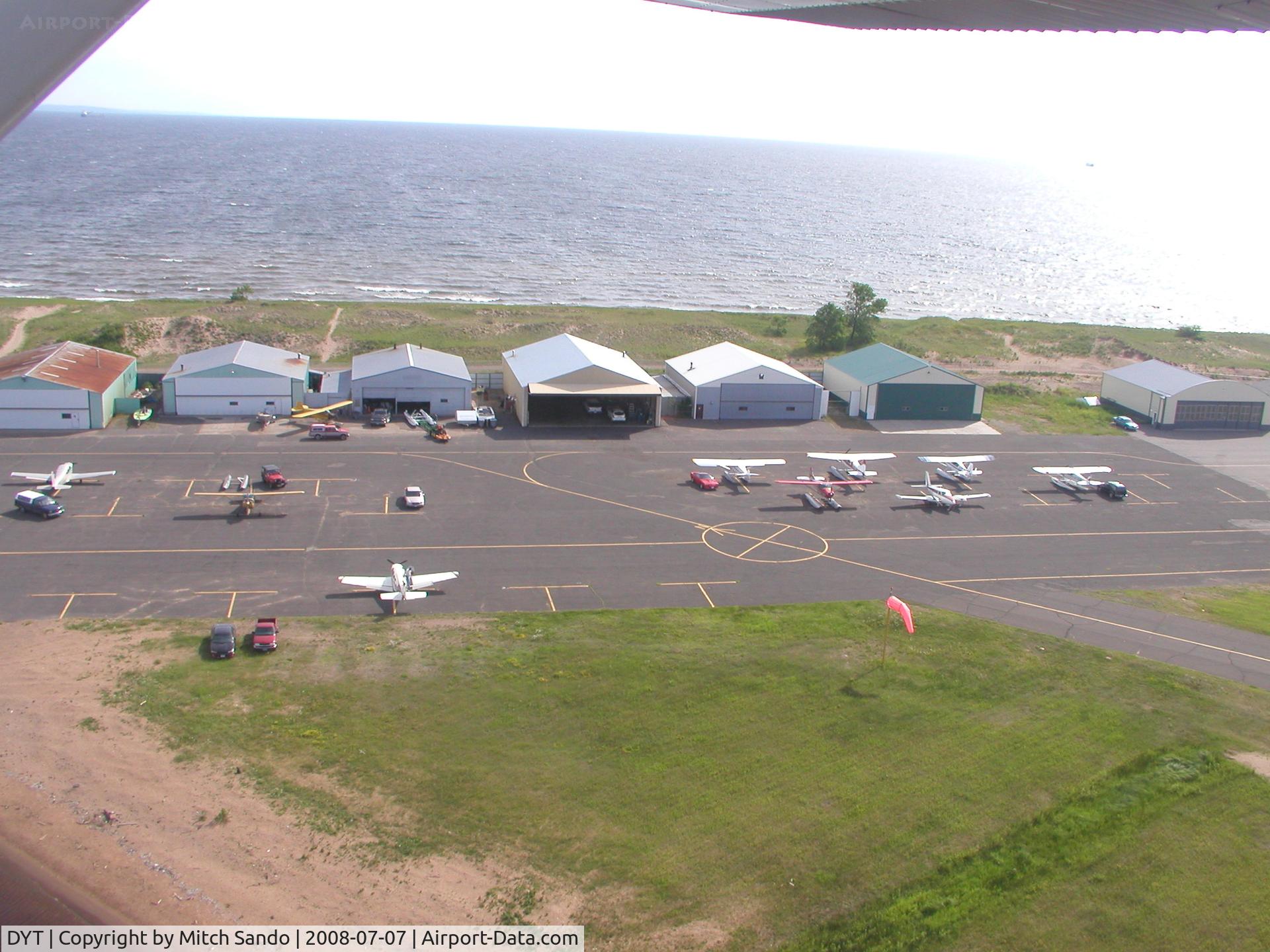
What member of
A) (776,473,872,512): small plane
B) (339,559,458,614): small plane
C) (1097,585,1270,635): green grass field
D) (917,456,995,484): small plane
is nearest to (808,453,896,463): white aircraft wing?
(917,456,995,484): small plane

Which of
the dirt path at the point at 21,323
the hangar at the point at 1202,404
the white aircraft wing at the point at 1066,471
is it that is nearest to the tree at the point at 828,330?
the hangar at the point at 1202,404

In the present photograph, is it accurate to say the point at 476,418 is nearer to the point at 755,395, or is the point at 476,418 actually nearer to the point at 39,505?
the point at 755,395

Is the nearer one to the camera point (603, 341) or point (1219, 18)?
point (1219, 18)

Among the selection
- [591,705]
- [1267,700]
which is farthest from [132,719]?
[1267,700]

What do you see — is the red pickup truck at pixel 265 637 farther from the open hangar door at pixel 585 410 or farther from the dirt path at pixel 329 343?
the dirt path at pixel 329 343

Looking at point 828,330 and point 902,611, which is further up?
point 828,330

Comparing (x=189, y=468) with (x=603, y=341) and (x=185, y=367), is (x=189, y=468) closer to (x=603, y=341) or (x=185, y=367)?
(x=185, y=367)

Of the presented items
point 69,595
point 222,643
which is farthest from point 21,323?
point 222,643
